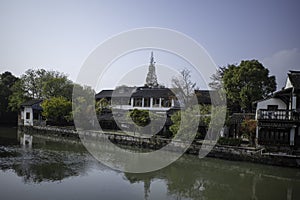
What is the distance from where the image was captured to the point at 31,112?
34.8 m

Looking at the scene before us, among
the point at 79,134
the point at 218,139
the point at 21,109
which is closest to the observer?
the point at 218,139

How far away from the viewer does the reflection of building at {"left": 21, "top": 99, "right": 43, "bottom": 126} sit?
34.7 metres

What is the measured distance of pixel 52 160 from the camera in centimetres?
1658

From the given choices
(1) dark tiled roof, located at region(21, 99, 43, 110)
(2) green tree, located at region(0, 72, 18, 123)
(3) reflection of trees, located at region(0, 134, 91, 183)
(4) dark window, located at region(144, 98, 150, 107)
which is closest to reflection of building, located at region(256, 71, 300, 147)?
(3) reflection of trees, located at region(0, 134, 91, 183)

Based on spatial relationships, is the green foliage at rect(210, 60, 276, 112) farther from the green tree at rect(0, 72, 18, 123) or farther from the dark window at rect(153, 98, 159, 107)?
the green tree at rect(0, 72, 18, 123)

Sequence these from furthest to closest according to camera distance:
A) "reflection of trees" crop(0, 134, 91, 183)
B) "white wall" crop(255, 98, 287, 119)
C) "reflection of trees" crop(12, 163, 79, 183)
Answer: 1. "white wall" crop(255, 98, 287, 119)
2. "reflection of trees" crop(0, 134, 91, 183)
3. "reflection of trees" crop(12, 163, 79, 183)

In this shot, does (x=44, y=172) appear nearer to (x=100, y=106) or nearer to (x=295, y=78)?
(x=295, y=78)

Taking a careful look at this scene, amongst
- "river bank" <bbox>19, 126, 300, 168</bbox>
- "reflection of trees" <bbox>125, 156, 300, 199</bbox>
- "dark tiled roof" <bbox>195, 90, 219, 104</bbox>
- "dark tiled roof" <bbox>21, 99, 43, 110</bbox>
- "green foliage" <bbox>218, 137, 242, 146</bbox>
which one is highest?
"dark tiled roof" <bbox>195, 90, 219, 104</bbox>

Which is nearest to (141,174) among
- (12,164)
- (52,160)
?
(52,160)

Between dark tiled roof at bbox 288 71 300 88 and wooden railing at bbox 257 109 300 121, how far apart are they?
6.01ft

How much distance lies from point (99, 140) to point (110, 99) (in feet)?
44.7

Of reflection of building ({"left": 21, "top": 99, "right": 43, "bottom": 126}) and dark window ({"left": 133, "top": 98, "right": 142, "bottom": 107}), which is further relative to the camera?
dark window ({"left": 133, "top": 98, "right": 142, "bottom": 107})

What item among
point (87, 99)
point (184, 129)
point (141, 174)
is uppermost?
point (87, 99)

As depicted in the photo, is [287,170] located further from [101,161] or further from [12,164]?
[12,164]
